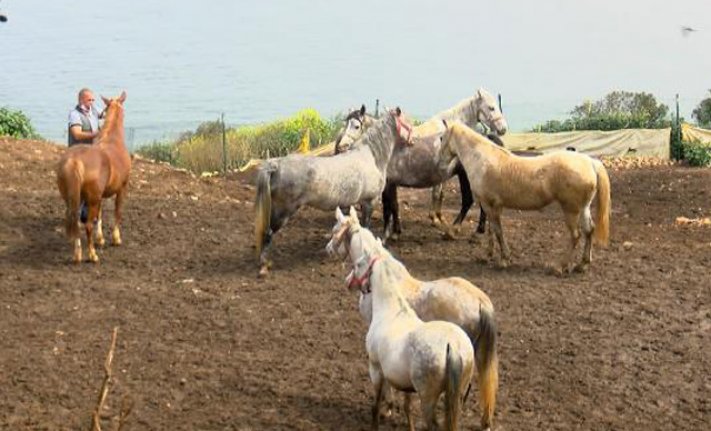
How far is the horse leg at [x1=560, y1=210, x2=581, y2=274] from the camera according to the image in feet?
35.9

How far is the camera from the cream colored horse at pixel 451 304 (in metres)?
7.20

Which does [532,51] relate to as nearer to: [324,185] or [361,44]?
[361,44]

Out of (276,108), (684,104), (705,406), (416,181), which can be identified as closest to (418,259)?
(416,181)

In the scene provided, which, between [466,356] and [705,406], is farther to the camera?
[705,406]

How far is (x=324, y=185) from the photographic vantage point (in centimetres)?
1117

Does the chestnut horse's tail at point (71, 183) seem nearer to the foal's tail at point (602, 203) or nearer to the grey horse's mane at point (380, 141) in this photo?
the grey horse's mane at point (380, 141)

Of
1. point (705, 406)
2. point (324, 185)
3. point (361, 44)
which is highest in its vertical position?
point (361, 44)

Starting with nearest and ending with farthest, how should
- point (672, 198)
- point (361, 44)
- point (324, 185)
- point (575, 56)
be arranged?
point (324, 185), point (672, 198), point (575, 56), point (361, 44)

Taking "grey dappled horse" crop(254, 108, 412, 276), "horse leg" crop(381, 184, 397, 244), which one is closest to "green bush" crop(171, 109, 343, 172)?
"horse leg" crop(381, 184, 397, 244)

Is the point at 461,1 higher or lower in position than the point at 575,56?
higher

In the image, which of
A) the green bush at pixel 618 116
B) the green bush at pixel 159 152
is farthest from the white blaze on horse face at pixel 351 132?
the green bush at pixel 618 116

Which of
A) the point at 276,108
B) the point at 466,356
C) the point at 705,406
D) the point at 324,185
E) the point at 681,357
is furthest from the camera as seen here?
the point at 276,108

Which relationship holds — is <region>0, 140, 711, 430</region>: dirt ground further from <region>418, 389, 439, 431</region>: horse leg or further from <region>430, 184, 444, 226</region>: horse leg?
<region>418, 389, 439, 431</region>: horse leg

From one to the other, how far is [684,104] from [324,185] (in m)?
48.7
